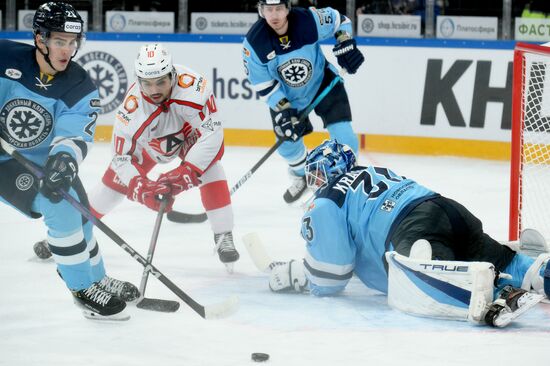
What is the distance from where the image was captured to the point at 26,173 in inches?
134

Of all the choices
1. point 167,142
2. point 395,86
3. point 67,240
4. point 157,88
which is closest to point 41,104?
point 67,240

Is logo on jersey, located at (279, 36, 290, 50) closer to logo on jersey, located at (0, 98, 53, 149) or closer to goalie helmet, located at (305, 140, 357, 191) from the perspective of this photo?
goalie helmet, located at (305, 140, 357, 191)

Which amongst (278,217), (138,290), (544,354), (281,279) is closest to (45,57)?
(138,290)

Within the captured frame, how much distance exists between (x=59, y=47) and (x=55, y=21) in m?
0.09

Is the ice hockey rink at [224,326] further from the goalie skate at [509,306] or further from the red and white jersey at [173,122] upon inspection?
the red and white jersey at [173,122]

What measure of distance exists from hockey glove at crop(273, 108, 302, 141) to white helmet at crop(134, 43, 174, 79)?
141 centimetres

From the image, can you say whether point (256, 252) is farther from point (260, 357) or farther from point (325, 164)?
point (260, 357)

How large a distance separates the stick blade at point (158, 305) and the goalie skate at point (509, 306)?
1.06 m

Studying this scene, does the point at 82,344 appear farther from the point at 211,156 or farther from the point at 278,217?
the point at 278,217

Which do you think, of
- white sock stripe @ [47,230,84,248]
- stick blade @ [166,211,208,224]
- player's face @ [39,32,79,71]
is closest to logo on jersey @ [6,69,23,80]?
player's face @ [39,32,79,71]

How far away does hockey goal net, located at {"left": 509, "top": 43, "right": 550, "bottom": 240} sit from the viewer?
13.9 ft

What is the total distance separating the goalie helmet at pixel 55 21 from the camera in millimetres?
3266

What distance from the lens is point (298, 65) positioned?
5223 millimetres

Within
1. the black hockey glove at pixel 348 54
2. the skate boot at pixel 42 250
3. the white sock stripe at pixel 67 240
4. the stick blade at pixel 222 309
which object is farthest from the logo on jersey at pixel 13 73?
the black hockey glove at pixel 348 54
